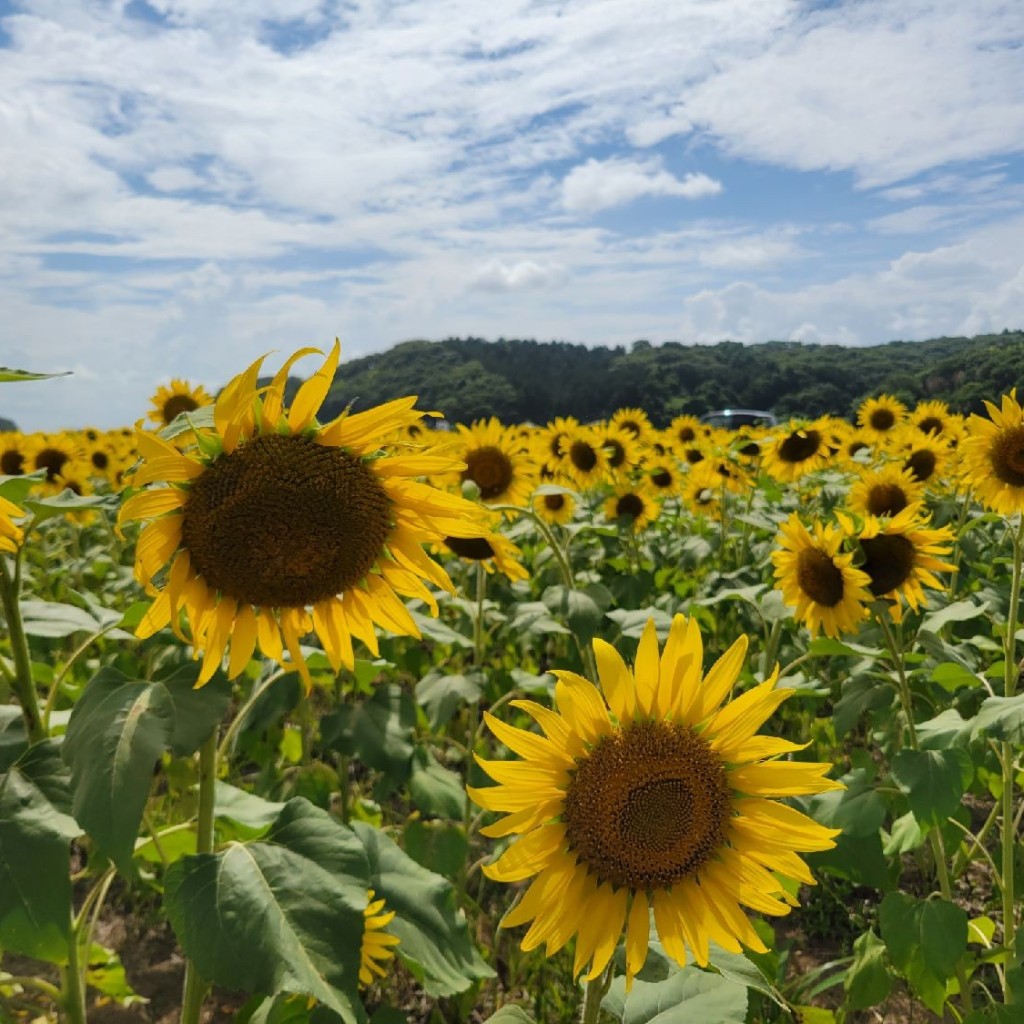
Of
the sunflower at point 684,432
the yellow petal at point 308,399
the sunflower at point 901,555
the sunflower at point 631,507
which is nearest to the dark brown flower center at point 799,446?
the sunflower at point 631,507

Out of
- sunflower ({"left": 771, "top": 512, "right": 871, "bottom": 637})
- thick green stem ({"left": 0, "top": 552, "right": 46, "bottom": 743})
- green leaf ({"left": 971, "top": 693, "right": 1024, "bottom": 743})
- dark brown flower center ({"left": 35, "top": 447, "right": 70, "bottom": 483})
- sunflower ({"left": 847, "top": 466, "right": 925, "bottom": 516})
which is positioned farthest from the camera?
dark brown flower center ({"left": 35, "top": 447, "right": 70, "bottom": 483})

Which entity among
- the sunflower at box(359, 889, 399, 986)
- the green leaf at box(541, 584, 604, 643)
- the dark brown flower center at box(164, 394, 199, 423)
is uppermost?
the dark brown flower center at box(164, 394, 199, 423)

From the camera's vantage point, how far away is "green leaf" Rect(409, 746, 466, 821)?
2.94 meters

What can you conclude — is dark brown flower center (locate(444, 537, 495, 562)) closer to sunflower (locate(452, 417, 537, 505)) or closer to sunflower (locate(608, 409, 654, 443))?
A: sunflower (locate(452, 417, 537, 505))

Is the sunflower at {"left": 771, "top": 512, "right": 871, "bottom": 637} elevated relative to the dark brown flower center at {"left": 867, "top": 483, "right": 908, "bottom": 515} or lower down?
lower down

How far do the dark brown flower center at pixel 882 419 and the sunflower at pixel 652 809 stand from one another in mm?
9467

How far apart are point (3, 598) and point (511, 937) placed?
2.43 m

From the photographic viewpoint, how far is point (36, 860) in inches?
62.1

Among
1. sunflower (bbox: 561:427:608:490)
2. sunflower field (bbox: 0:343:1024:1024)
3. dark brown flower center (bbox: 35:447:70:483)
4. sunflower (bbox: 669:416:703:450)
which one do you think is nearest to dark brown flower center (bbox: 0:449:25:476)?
dark brown flower center (bbox: 35:447:70:483)

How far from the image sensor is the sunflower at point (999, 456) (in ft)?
14.0

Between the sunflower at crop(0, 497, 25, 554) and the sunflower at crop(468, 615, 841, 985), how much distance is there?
102 cm

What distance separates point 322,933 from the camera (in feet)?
5.22

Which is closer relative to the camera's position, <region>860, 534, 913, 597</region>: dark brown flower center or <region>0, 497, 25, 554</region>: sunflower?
<region>0, 497, 25, 554</region>: sunflower

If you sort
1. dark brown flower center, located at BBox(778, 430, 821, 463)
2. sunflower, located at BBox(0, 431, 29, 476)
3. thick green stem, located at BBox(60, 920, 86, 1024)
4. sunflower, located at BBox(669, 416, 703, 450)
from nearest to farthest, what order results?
thick green stem, located at BBox(60, 920, 86, 1024), dark brown flower center, located at BBox(778, 430, 821, 463), sunflower, located at BBox(0, 431, 29, 476), sunflower, located at BBox(669, 416, 703, 450)
